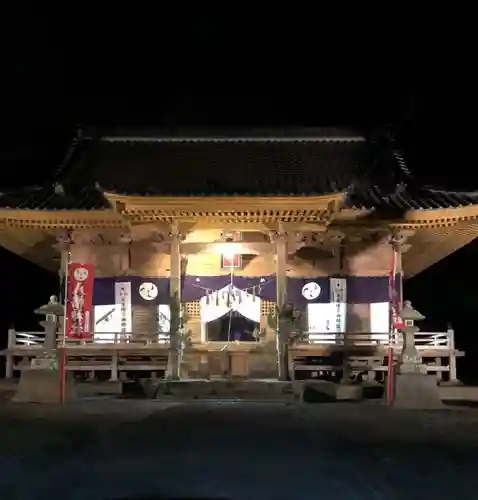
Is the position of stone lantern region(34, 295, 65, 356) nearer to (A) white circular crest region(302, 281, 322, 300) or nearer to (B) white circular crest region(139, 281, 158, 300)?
(B) white circular crest region(139, 281, 158, 300)

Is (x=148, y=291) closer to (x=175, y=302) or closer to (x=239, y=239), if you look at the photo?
(x=175, y=302)

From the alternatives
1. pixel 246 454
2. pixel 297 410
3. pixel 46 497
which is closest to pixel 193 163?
pixel 297 410

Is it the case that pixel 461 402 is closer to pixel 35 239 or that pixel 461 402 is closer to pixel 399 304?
pixel 399 304

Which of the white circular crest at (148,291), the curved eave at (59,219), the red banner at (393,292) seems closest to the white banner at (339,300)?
the red banner at (393,292)

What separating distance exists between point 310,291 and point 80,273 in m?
6.63

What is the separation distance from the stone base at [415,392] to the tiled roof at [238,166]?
5.88m

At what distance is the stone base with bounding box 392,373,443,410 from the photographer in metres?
15.6

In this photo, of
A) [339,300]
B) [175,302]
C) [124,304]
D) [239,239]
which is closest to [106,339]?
[124,304]

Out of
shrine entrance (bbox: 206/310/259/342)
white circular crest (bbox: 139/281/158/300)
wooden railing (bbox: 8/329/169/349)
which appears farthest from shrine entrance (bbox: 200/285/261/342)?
white circular crest (bbox: 139/281/158/300)

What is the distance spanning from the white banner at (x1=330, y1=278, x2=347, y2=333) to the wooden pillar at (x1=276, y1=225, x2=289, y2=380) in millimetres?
2693

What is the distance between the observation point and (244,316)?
66.5ft

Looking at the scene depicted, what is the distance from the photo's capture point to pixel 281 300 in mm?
18562

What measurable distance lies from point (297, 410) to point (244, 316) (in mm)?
5598

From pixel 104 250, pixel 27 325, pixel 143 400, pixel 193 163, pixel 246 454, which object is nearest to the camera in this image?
pixel 246 454
